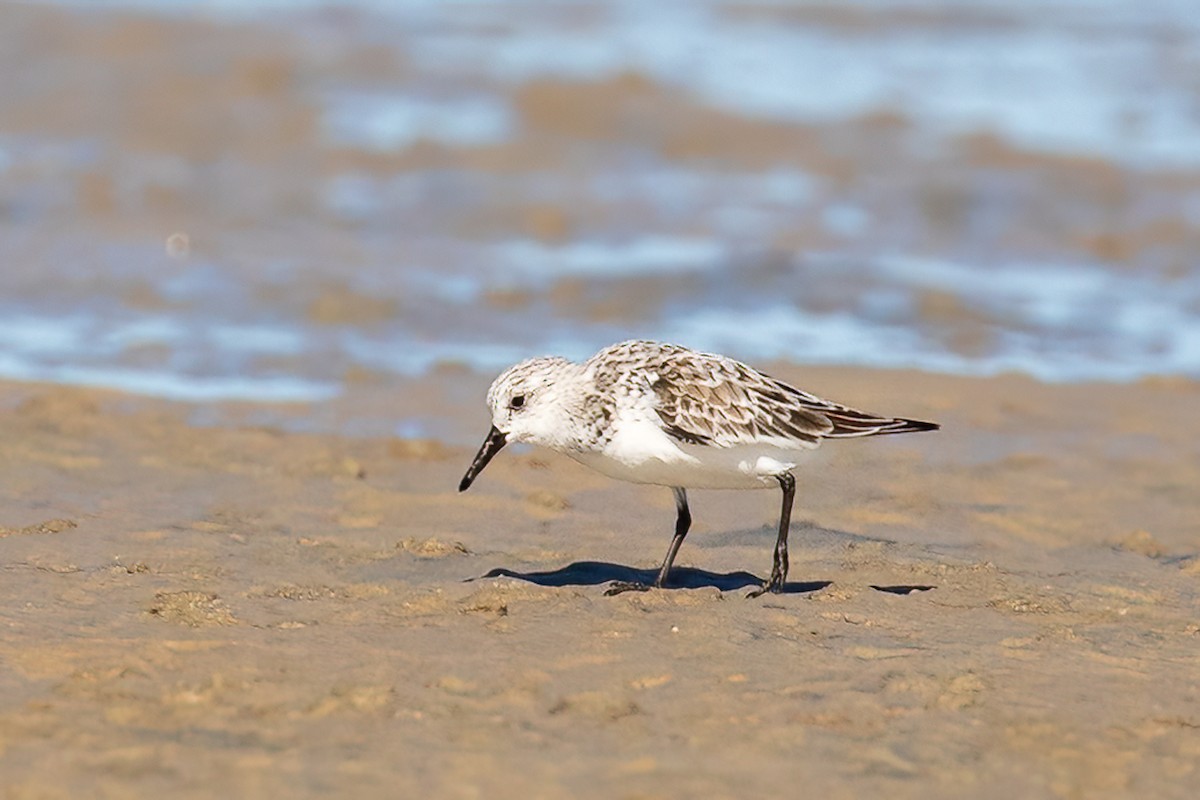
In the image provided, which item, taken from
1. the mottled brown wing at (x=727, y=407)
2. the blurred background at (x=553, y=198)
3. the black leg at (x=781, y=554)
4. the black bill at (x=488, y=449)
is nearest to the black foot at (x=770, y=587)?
the black leg at (x=781, y=554)

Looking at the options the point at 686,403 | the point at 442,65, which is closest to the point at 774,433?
the point at 686,403

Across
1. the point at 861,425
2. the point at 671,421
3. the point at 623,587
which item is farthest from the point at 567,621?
the point at 861,425

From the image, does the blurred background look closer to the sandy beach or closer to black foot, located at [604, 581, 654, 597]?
the sandy beach

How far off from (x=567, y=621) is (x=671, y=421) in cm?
88

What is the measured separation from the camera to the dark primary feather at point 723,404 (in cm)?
713

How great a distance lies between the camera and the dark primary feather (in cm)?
713

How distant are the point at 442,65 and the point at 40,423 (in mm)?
14168

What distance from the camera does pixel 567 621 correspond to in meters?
6.86

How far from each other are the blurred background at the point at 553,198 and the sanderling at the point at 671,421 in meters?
3.17

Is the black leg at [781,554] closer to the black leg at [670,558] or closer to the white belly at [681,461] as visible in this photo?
the white belly at [681,461]

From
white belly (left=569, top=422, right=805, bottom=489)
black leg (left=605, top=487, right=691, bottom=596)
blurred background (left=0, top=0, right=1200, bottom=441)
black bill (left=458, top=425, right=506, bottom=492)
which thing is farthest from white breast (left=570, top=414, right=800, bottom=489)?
blurred background (left=0, top=0, right=1200, bottom=441)

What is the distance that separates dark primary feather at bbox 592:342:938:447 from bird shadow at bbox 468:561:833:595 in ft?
2.20

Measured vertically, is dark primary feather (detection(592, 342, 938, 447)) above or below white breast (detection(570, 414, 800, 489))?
above

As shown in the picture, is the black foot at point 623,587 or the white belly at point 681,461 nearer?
the white belly at point 681,461
